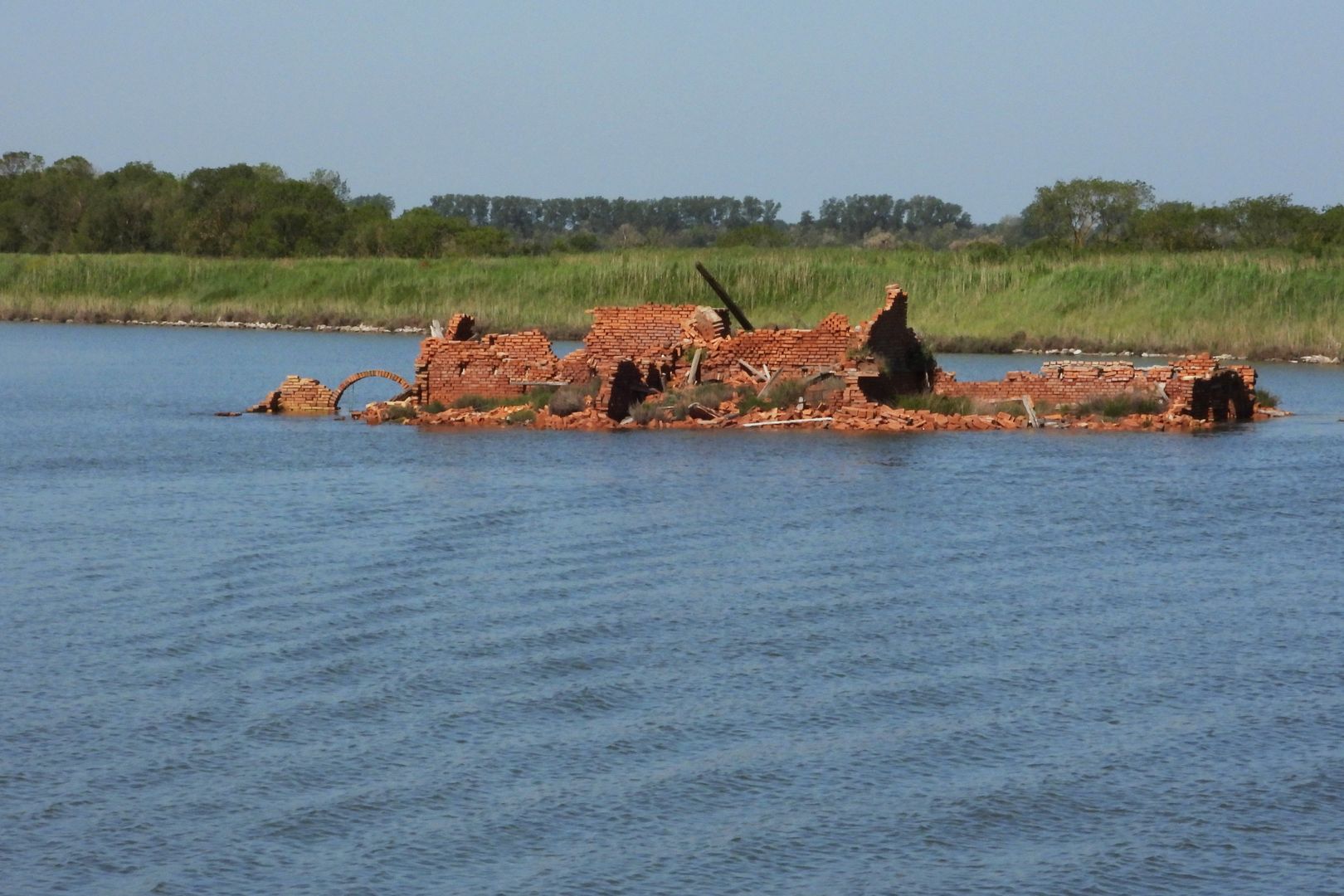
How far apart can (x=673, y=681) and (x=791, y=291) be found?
55.7 m

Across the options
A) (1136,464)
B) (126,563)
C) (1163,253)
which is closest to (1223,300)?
(1163,253)

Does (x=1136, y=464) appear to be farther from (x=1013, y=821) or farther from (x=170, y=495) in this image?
(x=1013, y=821)

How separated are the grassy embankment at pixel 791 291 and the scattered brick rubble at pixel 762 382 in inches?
1010

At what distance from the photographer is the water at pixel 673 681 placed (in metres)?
10.1

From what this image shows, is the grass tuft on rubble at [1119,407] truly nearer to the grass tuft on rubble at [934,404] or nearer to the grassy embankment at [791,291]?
the grass tuft on rubble at [934,404]

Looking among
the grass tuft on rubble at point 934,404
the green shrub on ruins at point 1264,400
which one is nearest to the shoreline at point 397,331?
the green shrub on ruins at point 1264,400

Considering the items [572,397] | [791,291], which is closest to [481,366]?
[572,397]

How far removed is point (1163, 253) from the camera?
66.9m

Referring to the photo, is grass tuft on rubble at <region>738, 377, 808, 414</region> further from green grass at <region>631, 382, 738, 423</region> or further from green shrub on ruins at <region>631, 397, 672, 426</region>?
green shrub on ruins at <region>631, 397, 672, 426</region>

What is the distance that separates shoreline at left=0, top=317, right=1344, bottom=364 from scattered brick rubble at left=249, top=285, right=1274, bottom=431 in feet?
75.6

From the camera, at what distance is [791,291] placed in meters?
68.7

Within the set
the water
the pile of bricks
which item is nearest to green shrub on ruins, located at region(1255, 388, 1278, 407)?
the water

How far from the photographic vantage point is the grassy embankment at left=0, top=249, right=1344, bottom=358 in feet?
196

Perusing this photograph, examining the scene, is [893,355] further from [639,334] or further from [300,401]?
[300,401]
